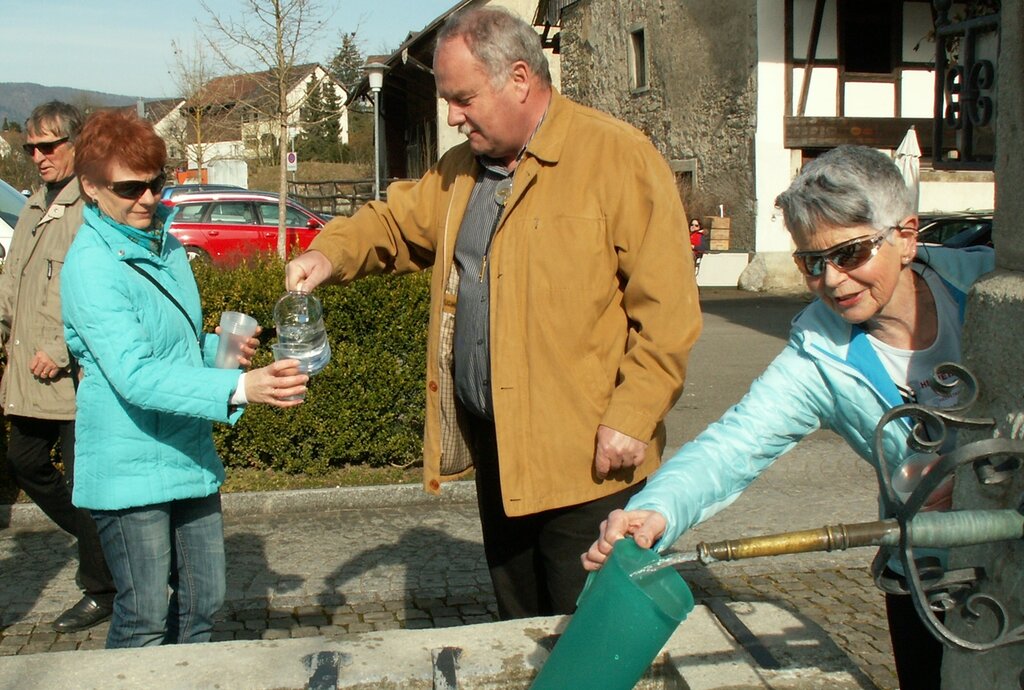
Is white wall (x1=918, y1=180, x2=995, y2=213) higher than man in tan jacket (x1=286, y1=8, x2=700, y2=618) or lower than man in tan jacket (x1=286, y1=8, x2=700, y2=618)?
higher

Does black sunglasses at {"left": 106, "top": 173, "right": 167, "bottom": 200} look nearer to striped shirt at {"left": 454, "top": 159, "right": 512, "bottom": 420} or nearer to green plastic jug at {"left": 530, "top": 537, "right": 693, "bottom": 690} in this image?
striped shirt at {"left": 454, "top": 159, "right": 512, "bottom": 420}

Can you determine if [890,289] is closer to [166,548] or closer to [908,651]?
[908,651]

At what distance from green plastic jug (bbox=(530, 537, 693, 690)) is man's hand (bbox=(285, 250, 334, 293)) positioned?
1.43 meters

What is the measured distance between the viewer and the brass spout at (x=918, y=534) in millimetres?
1608

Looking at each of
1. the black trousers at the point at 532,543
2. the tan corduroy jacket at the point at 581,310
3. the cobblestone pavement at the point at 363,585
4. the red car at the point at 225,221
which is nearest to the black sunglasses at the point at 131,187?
the tan corduroy jacket at the point at 581,310

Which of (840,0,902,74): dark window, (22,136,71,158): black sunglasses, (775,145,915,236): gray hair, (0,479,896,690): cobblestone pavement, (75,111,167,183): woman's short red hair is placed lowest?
(0,479,896,690): cobblestone pavement

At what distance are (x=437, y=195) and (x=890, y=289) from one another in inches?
61.1

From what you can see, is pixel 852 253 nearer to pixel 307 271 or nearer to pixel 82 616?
pixel 307 271

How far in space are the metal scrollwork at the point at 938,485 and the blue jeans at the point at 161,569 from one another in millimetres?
2014

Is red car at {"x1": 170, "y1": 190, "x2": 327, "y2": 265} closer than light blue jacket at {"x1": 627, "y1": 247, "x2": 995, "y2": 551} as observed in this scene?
No

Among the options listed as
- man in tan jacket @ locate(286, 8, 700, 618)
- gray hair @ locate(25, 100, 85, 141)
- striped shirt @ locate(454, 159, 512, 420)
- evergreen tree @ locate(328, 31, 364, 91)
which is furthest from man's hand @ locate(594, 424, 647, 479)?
evergreen tree @ locate(328, 31, 364, 91)

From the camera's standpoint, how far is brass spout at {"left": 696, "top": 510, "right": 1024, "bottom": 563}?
161 cm

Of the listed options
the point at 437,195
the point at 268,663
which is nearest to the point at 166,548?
the point at 268,663

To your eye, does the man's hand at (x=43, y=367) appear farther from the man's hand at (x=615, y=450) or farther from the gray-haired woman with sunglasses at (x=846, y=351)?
the gray-haired woman with sunglasses at (x=846, y=351)
